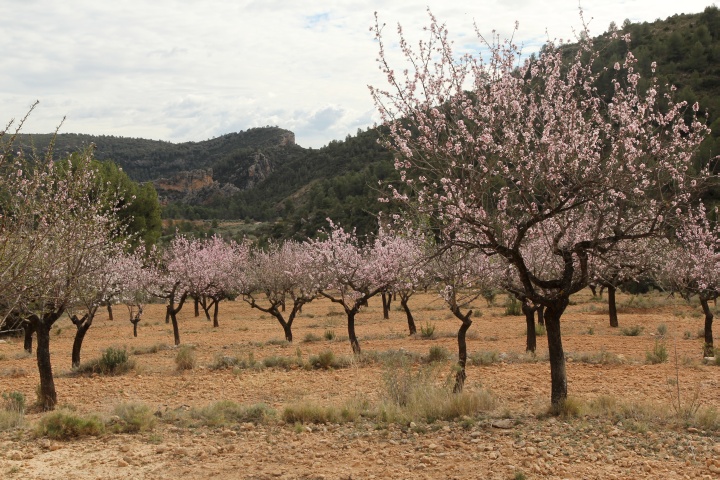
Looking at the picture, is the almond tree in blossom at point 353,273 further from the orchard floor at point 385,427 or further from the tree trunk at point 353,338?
the orchard floor at point 385,427

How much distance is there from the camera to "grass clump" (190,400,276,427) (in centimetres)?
992

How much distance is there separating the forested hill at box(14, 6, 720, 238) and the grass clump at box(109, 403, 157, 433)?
4.76 metres

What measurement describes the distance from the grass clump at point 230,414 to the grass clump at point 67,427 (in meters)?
1.61

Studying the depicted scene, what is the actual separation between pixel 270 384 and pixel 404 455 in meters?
7.70

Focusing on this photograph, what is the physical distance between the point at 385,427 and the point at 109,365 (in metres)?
10.9

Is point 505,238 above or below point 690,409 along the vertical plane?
above

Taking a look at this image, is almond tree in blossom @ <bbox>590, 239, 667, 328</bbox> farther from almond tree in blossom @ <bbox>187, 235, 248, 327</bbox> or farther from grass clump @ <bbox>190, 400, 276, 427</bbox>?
almond tree in blossom @ <bbox>187, 235, 248, 327</bbox>

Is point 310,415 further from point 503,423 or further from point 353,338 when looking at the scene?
point 353,338

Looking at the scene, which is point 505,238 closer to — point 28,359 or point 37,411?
point 37,411

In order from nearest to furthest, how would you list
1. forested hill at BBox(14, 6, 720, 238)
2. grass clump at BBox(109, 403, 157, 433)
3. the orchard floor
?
1. the orchard floor
2. grass clump at BBox(109, 403, 157, 433)
3. forested hill at BBox(14, 6, 720, 238)

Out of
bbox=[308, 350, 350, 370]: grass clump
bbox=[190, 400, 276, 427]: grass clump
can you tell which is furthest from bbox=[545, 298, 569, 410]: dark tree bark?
bbox=[308, 350, 350, 370]: grass clump

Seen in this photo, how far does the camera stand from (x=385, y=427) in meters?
9.05

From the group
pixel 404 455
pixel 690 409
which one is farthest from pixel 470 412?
pixel 690 409

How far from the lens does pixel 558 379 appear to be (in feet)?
31.2
